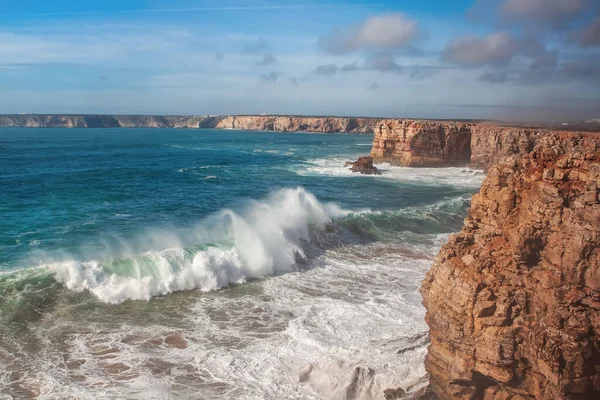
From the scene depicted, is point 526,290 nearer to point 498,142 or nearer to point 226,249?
point 226,249

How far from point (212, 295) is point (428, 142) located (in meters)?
44.9

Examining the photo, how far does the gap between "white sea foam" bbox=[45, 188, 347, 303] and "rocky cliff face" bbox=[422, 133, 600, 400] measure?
1060 centimetres

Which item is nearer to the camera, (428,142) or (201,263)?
(201,263)

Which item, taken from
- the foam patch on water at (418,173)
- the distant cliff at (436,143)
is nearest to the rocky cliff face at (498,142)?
the distant cliff at (436,143)

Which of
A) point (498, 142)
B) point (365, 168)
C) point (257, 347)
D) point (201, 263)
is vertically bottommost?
point (257, 347)

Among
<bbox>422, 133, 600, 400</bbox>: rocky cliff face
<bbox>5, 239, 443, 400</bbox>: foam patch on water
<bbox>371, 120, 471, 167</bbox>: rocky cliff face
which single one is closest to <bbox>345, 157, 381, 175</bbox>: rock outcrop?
<bbox>371, 120, 471, 167</bbox>: rocky cliff face

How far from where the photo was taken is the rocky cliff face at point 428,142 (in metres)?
55.9

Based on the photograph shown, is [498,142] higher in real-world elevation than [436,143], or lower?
higher

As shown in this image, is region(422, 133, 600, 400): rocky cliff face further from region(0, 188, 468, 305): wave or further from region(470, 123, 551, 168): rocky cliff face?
region(470, 123, 551, 168): rocky cliff face

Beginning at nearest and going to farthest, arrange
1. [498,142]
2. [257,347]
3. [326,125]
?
A: 1. [257,347]
2. [498,142]
3. [326,125]

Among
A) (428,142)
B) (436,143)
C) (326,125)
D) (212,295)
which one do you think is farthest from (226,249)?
(326,125)

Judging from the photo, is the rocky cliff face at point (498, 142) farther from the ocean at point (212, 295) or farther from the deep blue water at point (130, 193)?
the ocean at point (212, 295)

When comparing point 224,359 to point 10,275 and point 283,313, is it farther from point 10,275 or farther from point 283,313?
point 10,275

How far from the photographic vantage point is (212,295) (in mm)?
16875
